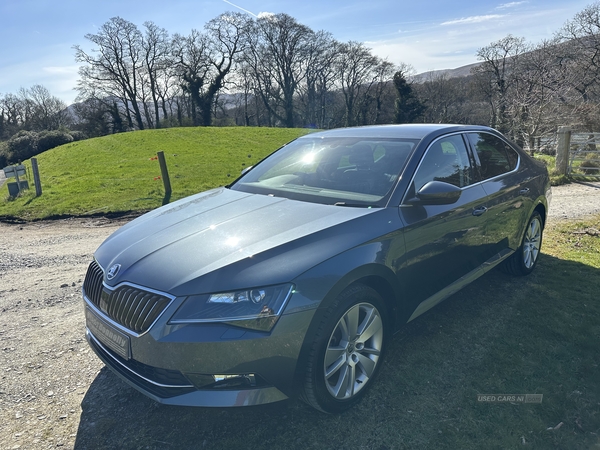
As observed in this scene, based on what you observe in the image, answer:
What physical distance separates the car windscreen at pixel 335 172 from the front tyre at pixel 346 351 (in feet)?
2.53

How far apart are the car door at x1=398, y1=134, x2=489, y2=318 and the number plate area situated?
180 cm

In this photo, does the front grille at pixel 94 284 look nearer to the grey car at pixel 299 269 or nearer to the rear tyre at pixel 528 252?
the grey car at pixel 299 269

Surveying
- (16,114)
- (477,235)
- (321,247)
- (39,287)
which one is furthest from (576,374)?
(16,114)

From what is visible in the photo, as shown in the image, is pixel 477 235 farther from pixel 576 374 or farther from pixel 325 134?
pixel 325 134

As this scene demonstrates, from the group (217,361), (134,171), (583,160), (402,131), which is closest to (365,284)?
(217,361)

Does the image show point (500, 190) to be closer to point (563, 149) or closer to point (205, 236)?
point (205, 236)

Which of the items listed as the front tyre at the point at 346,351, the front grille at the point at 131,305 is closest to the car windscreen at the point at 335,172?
the front tyre at the point at 346,351

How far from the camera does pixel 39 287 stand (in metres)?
4.97

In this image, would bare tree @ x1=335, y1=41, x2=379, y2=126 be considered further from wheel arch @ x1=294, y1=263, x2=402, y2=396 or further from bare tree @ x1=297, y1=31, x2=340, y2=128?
wheel arch @ x1=294, y1=263, x2=402, y2=396

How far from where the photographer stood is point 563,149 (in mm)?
12078

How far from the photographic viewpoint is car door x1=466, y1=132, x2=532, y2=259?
12.3 ft

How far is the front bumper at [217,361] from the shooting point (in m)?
2.08

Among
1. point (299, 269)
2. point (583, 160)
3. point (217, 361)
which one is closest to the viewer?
point (217, 361)

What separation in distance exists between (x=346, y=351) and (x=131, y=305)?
1.32m
